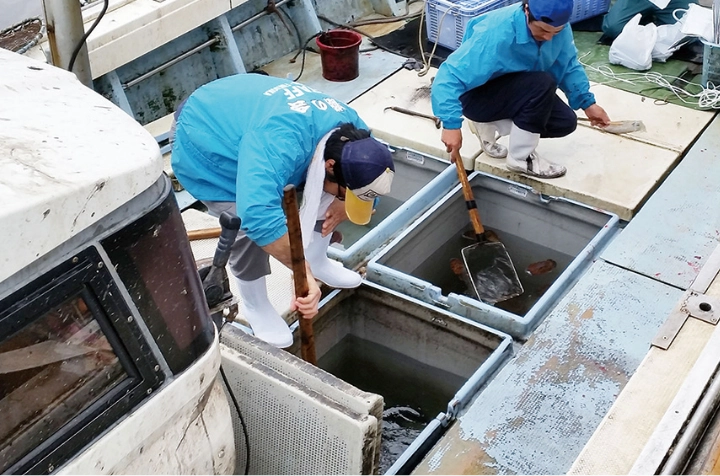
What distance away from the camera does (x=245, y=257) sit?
128 inches

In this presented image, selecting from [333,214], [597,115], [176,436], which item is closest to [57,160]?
[176,436]

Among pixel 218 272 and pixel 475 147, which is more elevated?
pixel 218 272

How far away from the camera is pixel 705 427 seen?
5.78 feet

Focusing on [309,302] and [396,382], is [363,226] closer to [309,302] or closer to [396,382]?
[396,382]

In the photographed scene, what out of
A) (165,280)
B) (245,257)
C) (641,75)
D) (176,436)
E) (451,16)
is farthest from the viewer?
(451,16)

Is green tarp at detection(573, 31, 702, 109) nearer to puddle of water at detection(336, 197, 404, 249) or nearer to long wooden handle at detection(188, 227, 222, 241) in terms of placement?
puddle of water at detection(336, 197, 404, 249)

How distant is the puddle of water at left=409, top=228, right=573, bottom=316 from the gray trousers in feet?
3.82

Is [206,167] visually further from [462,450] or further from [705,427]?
[705,427]

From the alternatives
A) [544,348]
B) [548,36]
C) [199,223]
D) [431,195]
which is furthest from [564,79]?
[199,223]

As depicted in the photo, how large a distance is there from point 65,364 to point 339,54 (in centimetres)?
411

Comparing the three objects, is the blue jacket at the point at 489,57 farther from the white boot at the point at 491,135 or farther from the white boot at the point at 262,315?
the white boot at the point at 262,315

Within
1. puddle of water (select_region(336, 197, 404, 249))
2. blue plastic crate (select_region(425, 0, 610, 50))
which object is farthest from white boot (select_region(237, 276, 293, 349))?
blue plastic crate (select_region(425, 0, 610, 50))

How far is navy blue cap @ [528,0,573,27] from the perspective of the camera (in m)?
3.62

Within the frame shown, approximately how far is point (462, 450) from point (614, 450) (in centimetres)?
110
